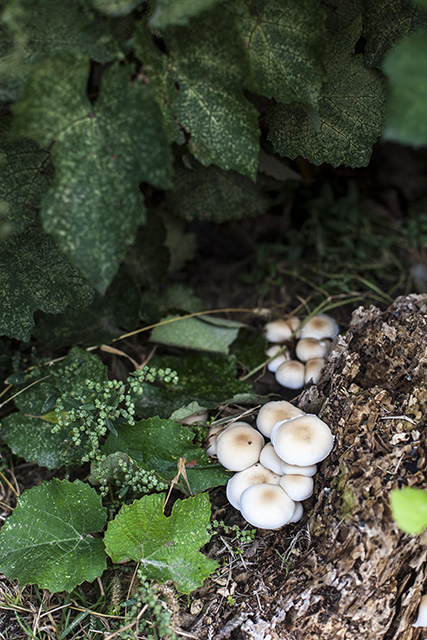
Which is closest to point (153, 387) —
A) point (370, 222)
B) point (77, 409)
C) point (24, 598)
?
point (77, 409)

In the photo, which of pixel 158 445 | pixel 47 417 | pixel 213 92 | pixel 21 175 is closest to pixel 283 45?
pixel 213 92

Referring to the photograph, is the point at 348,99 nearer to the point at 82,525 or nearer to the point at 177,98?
the point at 177,98

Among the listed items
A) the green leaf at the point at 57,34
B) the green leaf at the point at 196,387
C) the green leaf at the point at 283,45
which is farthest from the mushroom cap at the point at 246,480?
the green leaf at the point at 57,34

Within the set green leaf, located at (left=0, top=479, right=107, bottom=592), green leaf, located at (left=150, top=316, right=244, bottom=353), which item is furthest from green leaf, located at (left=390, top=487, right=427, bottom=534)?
green leaf, located at (left=150, top=316, right=244, bottom=353)

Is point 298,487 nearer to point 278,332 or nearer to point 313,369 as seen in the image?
point 313,369

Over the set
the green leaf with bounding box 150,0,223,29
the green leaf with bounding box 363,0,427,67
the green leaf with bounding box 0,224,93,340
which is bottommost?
the green leaf with bounding box 0,224,93,340

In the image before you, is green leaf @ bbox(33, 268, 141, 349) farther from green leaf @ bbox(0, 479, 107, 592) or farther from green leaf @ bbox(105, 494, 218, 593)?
green leaf @ bbox(105, 494, 218, 593)

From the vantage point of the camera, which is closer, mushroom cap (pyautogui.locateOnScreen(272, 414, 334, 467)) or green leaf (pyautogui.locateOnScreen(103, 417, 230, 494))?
mushroom cap (pyautogui.locateOnScreen(272, 414, 334, 467))
